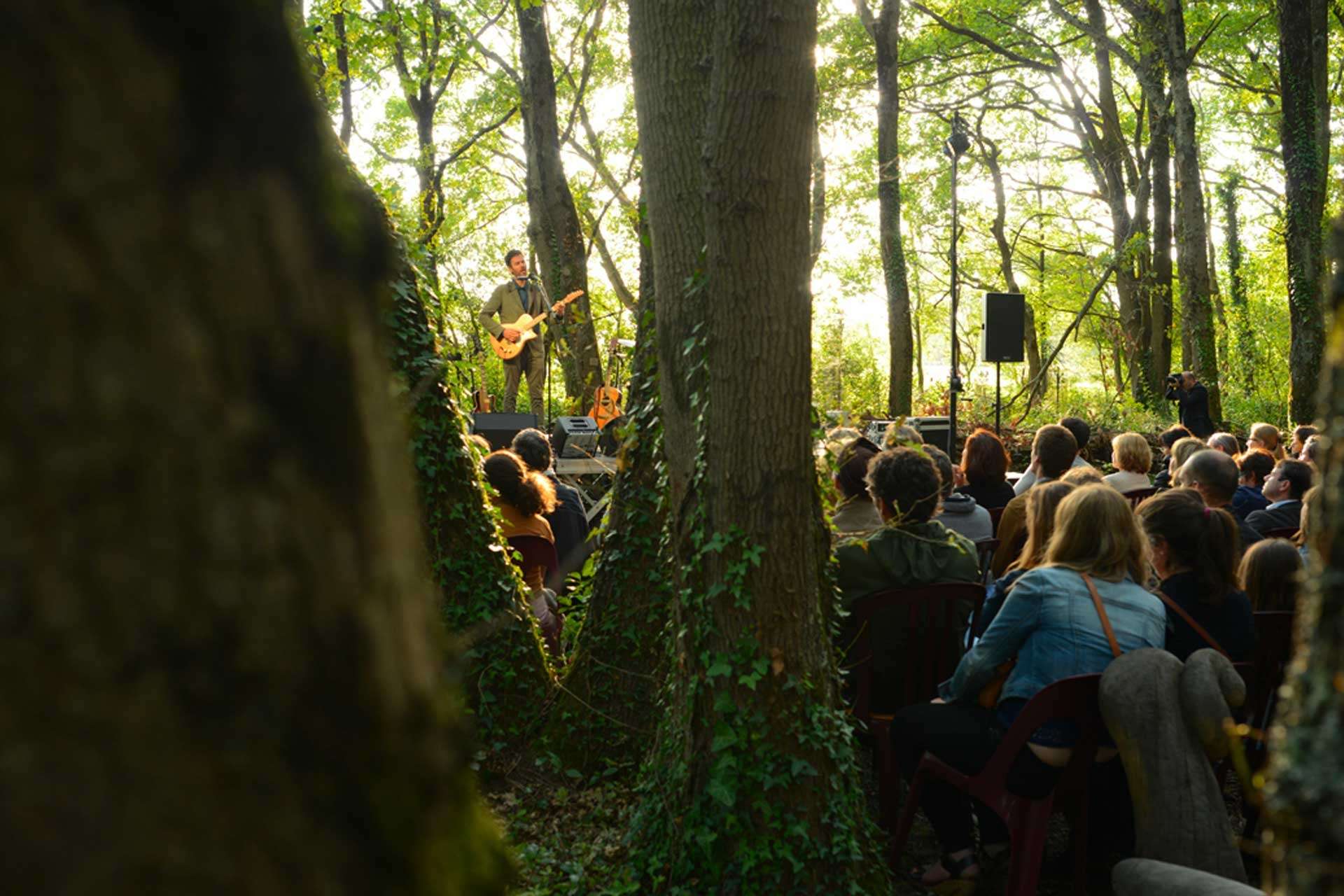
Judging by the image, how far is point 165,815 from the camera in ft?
2.07

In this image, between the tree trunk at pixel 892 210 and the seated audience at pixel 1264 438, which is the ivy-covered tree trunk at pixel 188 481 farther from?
the tree trunk at pixel 892 210

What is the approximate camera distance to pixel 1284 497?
19.5 feet

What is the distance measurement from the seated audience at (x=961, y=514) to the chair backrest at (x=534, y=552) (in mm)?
1950

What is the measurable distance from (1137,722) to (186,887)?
2.91m

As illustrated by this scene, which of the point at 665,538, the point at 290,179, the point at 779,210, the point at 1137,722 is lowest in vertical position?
the point at 1137,722

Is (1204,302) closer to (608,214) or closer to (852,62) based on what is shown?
(852,62)

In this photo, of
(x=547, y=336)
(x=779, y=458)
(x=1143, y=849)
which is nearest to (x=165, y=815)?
(x=779, y=458)

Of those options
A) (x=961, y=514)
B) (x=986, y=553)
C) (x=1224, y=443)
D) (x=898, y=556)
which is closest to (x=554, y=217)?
(x=1224, y=443)

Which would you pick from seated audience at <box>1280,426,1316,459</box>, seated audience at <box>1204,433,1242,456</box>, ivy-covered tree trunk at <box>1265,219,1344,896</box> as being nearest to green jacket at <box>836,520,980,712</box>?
ivy-covered tree trunk at <box>1265,219,1344,896</box>

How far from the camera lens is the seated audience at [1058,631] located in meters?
3.55

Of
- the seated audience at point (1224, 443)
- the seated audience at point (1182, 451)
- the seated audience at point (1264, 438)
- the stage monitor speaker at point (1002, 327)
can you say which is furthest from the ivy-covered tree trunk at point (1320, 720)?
the stage monitor speaker at point (1002, 327)

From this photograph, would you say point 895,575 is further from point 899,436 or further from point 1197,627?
point 1197,627

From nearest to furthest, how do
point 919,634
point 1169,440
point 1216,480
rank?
1. point 919,634
2. point 1216,480
3. point 1169,440

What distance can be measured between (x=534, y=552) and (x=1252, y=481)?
169 inches
